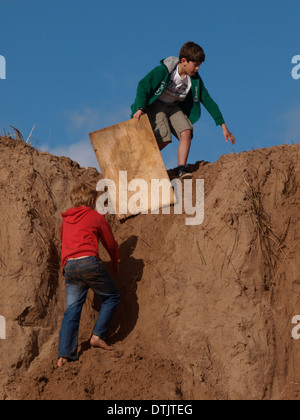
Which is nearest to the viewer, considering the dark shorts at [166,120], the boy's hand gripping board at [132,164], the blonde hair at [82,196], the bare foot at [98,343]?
A: the bare foot at [98,343]

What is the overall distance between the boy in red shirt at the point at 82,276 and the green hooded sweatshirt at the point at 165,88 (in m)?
1.88

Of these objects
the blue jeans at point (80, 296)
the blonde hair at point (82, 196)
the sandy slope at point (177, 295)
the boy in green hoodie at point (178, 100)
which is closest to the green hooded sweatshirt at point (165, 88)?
the boy in green hoodie at point (178, 100)

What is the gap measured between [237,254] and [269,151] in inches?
62.8

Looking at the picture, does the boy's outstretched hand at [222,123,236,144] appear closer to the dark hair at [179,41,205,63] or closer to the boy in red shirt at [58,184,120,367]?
the dark hair at [179,41,205,63]

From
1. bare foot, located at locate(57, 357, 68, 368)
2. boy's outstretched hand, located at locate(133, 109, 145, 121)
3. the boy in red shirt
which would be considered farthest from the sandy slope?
boy's outstretched hand, located at locate(133, 109, 145, 121)

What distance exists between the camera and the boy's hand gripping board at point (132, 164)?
6297 millimetres

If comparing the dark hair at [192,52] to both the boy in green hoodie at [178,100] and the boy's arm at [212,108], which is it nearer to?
the boy in green hoodie at [178,100]

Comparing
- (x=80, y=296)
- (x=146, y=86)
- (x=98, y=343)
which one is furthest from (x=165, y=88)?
(x=98, y=343)

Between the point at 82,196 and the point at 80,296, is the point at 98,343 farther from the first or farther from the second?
the point at 82,196

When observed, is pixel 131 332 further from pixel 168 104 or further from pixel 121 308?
pixel 168 104

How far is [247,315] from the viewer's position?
5.21m

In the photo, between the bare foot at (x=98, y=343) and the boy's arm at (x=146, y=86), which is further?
the boy's arm at (x=146, y=86)

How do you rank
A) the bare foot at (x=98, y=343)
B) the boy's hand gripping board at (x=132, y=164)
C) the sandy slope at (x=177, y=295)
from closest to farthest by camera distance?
the sandy slope at (x=177, y=295) < the bare foot at (x=98, y=343) < the boy's hand gripping board at (x=132, y=164)

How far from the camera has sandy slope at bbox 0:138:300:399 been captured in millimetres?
4953
